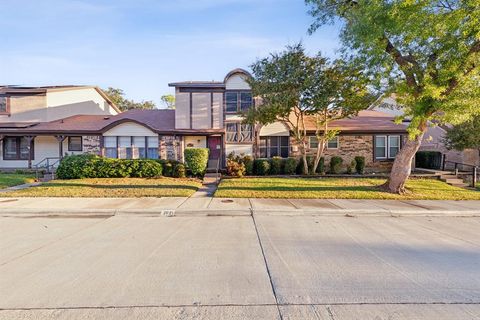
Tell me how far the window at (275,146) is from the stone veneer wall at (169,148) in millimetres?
6107

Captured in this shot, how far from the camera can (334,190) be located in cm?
1154

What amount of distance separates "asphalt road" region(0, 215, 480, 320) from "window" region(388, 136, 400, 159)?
13463mm

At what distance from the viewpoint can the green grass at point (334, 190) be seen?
35.2ft

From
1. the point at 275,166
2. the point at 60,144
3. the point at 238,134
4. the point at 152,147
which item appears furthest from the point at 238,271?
the point at 60,144

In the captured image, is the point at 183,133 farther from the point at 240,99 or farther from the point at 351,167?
the point at 351,167

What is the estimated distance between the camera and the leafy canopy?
9.03 metres

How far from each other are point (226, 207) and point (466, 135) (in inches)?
628

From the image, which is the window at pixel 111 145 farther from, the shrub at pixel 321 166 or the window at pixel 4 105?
the shrub at pixel 321 166

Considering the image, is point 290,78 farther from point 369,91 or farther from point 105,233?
point 105,233

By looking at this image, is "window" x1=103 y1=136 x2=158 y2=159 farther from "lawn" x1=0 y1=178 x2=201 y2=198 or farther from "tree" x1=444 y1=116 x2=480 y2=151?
"tree" x1=444 y1=116 x2=480 y2=151

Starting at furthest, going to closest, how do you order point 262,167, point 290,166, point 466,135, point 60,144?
point 60,144 < point 290,166 < point 262,167 < point 466,135

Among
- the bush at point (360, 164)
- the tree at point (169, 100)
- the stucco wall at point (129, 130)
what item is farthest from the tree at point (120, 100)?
the bush at point (360, 164)

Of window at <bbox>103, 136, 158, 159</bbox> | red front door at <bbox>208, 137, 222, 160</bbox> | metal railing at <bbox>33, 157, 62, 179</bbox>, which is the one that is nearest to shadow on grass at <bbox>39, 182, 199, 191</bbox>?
window at <bbox>103, 136, 158, 159</bbox>

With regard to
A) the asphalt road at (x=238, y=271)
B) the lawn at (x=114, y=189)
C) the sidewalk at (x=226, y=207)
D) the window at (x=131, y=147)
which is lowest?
the asphalt road at (x=238, y=271)
